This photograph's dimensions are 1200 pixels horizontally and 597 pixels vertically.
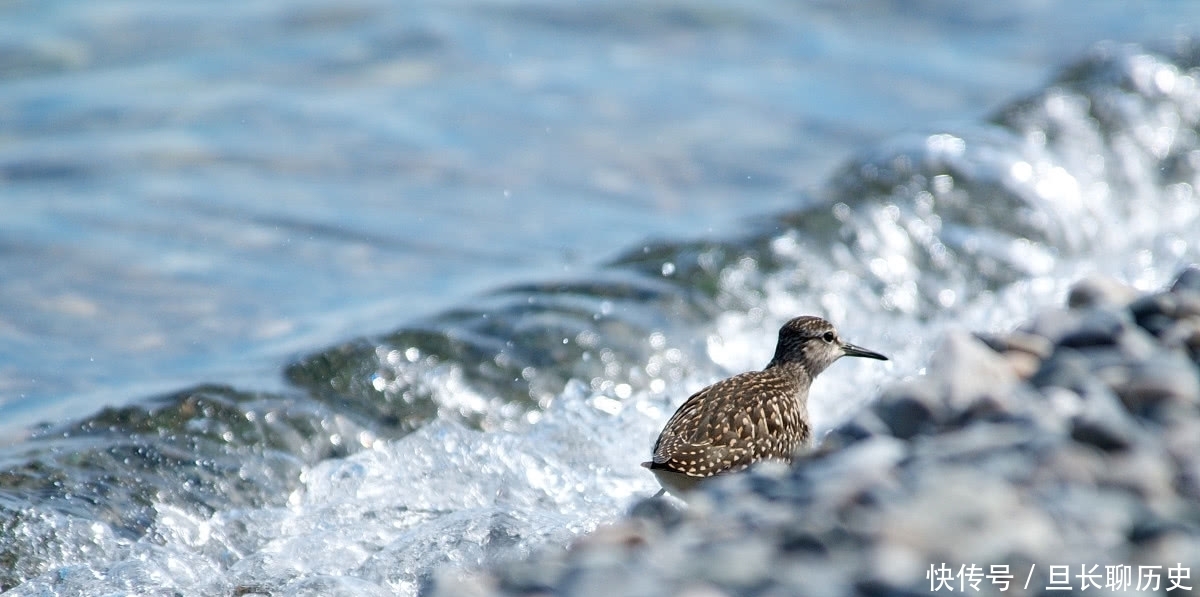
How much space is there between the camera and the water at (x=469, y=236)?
5363 millimetres

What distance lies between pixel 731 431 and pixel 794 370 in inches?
34.0

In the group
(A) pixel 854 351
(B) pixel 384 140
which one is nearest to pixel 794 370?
(A) pixel 854 351

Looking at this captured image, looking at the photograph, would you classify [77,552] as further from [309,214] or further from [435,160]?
[435,160]

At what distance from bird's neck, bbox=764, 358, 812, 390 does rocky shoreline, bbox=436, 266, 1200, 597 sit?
232cm

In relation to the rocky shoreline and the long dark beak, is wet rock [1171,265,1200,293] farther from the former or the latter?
the long dark beak

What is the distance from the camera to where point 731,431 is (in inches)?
192

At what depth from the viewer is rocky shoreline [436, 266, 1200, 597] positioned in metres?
2.63

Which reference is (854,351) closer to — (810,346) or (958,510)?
(810,346)

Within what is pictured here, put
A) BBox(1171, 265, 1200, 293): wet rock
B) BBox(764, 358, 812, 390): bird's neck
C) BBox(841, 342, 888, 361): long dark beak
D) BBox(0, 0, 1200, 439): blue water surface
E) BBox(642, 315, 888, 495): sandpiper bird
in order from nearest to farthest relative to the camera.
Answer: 1. BBox(1171, 265, 1200, 293): wet rock
2. BBox(642, 315, 888, 495): sandpiper bird
3. BBox(764, 358, 812, 390): bird's neck
4. BBox(841, 342, 888, 361): long dark beak
5. BBox(0, 0, 1200, 439): blue water surface

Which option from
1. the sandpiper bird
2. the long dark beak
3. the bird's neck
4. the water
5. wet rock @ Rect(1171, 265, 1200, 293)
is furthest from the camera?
the long dark beak

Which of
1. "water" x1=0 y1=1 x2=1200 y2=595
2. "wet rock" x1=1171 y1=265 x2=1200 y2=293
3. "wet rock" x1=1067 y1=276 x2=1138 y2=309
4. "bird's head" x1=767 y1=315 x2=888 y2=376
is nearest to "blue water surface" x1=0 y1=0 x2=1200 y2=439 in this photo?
"water" x1=0 y1=1 x2=1200 y2=595

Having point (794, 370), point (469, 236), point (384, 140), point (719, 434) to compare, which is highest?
point (384, 140)

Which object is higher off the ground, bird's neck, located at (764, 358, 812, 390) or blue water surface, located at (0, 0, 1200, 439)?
blue water surface, located at (0, 0, 1200, 439)

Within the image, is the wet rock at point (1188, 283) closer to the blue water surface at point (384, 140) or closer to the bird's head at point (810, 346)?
the bird's head at point (810, 346)
